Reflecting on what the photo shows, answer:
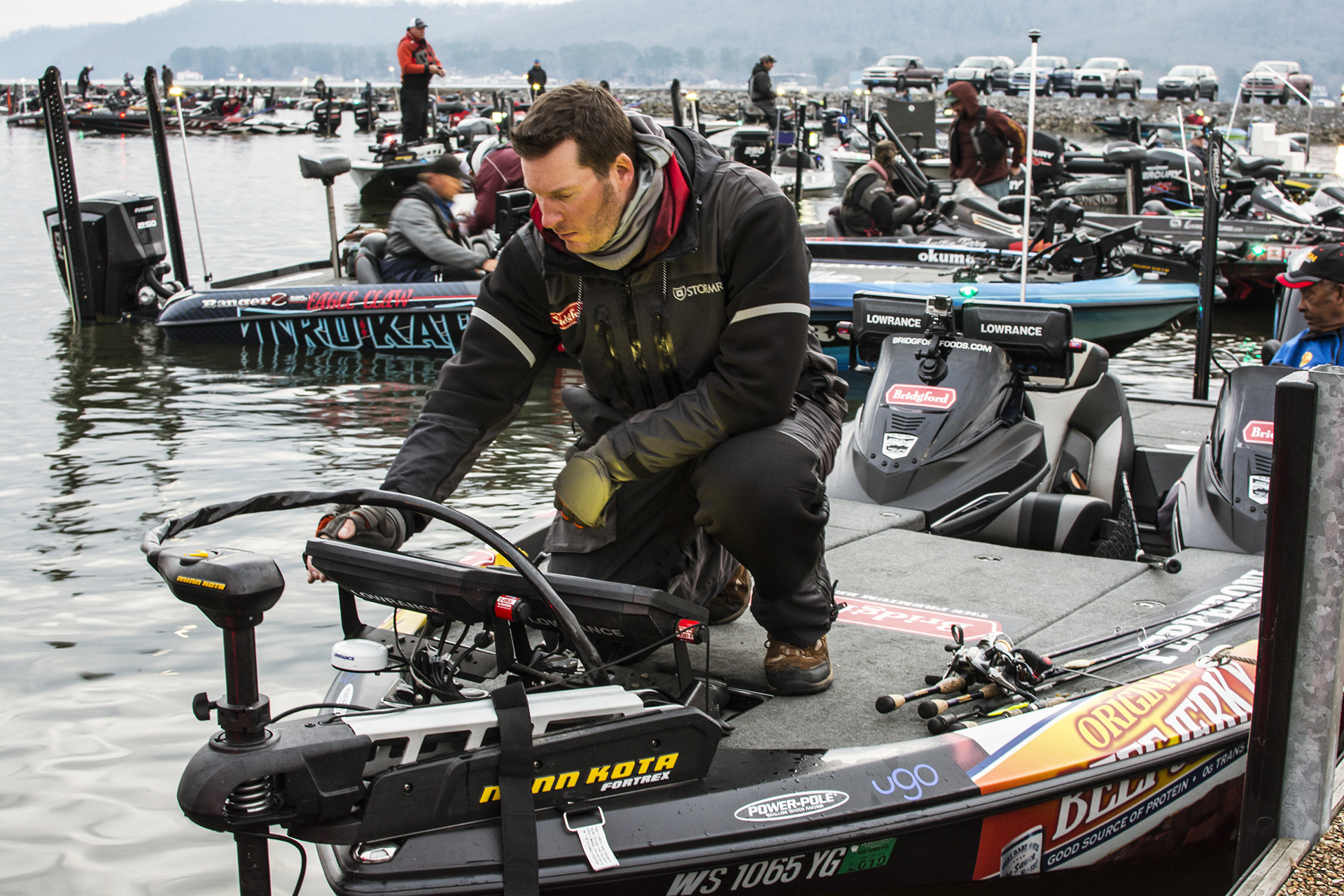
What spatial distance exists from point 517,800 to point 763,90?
20.0 m

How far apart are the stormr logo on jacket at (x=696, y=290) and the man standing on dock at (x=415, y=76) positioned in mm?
16431

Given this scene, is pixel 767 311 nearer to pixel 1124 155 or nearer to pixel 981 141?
pixel 981 141

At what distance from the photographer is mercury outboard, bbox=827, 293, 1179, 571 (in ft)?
13.6

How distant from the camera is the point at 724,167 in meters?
2.72

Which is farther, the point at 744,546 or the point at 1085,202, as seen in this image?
the point at 1085,202

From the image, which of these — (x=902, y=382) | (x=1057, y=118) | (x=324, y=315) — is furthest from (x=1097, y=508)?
(x=1057, y=118)

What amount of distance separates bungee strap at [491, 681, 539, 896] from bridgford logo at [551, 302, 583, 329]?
36.4 inches

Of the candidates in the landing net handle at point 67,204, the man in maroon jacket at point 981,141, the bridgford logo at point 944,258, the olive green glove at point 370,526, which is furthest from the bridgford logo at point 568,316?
the man in maroon jacket at point 981,141

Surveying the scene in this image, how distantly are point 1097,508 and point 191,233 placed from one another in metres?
14.1

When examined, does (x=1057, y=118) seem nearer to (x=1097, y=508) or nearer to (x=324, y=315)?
(x=324, y=315)

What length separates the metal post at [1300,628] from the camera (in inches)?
87.7

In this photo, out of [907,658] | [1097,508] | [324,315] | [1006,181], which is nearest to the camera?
[907,658]

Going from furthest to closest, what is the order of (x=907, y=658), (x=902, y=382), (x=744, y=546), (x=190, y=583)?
(x=902, y=382), (x=907, y=658), (x=744, y=546), (x=190, y=583)

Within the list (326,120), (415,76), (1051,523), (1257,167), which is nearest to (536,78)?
(415,76)
